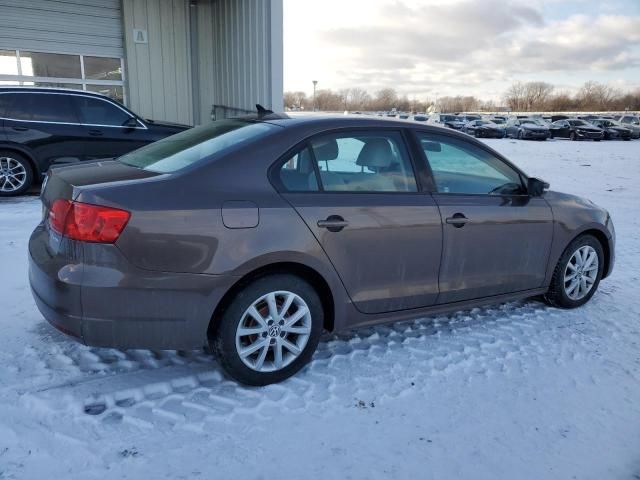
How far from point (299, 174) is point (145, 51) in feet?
34.9

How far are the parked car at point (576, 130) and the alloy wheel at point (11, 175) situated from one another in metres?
34.8

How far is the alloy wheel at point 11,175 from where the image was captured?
784 cm

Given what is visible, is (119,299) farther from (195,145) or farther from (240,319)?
(195,145)

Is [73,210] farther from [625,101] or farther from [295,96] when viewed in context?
[625,101]

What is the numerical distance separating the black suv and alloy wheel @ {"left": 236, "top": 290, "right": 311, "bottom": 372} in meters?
6.51

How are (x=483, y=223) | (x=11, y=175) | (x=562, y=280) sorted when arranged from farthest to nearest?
(x=11, y=175), (x=562, y=280), (x=483, y=223)

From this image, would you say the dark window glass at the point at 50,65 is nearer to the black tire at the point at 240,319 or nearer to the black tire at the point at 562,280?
the black tire at the point at 240,319

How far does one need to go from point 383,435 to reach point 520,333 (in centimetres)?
176

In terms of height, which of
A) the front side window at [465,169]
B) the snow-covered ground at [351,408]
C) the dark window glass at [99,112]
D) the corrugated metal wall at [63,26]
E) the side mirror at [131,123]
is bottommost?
the snow-covered ground at [351,408]

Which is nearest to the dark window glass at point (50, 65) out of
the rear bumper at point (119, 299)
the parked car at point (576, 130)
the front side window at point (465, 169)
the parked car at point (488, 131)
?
A: the rear bumper at point (119, 299)

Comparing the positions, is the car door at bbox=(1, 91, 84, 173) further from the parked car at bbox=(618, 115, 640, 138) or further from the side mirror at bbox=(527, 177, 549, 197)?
the parked car at bbox=(618, 115, 640, 138)

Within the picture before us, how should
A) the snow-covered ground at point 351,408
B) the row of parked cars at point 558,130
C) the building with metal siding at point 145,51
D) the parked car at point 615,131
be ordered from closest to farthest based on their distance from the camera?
the snow-covered ground at point 351,408 → the building with metal siding at point 145,51 → the row of parked cars at point 558,130 → the parked car at point 615,131

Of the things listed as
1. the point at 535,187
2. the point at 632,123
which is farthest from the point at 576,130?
the point at 535,187

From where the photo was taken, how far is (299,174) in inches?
123
